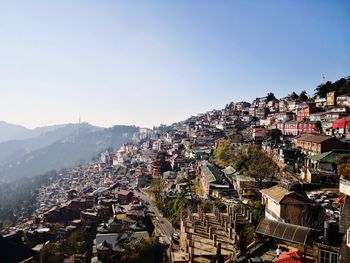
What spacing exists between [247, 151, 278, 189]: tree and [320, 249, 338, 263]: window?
2129cm

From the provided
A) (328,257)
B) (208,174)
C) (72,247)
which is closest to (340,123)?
(208,174)

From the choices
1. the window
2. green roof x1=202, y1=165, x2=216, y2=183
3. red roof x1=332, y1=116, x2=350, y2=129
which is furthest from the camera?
red roof x1=332, y1=116, x2=350, y2=129

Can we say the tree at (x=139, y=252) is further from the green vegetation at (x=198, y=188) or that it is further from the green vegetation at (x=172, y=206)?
the green vegetation at (x=198, y=188)

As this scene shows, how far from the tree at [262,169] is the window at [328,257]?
21289 millimetres

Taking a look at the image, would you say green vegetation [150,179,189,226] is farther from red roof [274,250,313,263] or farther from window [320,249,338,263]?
window [320,249,338,263]

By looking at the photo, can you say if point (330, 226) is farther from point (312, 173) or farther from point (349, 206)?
point (312, 173)

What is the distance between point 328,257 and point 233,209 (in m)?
15.3

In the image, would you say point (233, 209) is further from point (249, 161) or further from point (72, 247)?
point (72, 247)

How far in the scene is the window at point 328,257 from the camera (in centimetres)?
1004

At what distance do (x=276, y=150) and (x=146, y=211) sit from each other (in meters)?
17.6

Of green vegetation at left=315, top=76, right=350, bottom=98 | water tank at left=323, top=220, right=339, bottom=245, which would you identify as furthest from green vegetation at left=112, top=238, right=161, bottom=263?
green vegetation at left=315, top=76, right=350, bottom=98

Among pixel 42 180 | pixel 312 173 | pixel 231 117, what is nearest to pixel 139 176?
pixel 231 117

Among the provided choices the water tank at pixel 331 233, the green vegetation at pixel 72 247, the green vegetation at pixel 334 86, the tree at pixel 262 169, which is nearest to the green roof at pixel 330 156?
the tree at pixel 262 169

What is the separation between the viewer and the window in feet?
32.9
